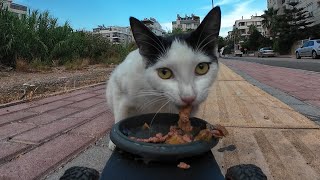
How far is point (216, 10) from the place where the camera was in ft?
5.73

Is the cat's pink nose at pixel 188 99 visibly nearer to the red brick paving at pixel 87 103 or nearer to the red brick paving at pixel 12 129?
the red brick paving at pixel 12 129

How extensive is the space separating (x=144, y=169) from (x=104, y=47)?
46.6 feet

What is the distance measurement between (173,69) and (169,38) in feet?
0.89

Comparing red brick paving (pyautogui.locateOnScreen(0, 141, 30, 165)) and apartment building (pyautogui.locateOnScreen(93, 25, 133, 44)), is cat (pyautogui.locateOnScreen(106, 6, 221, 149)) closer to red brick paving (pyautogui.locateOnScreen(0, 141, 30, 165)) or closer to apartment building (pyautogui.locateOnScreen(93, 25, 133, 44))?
apartment building (pyautogui.locateOnScreen(93, 25, 133, 44))

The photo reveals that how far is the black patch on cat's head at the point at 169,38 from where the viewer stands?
168 cm

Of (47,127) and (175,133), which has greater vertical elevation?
(175,133)

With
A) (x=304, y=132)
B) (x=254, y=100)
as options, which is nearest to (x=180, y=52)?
(x=304, y=132)

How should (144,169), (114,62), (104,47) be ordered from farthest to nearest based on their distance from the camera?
1. (104,47)
2. (114,62)
3. (144,169)

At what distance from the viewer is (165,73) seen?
1615 millimetres

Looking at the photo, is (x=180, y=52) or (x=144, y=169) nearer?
(x=144, y=169)

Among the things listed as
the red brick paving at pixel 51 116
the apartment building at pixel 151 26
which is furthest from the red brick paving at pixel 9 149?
the apartment building at pixel 151 26

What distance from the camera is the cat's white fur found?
1519 mm

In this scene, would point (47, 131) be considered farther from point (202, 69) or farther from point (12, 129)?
point (202, 69)

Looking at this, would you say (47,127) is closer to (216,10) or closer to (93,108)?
(93,108)
